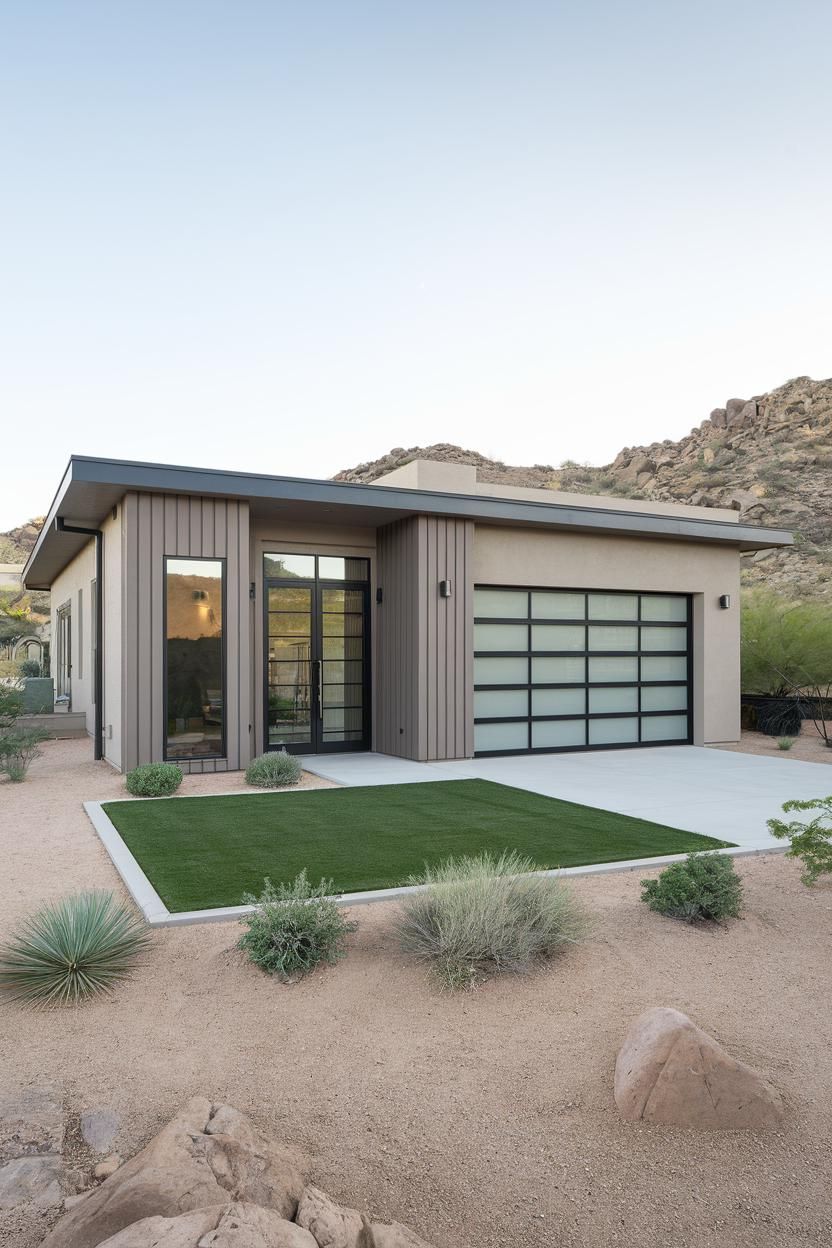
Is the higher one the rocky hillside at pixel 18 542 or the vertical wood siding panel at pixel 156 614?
the rocky hillside at pixel 18 542

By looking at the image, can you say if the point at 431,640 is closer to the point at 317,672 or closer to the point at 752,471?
the point at 317,672

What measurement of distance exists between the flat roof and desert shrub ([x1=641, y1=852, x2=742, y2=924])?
6.10m

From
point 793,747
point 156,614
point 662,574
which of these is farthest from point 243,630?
point 793,747

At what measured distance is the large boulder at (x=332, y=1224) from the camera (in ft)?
6.28

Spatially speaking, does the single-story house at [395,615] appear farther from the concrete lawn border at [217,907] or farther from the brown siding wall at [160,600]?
the concrete lawn border at [217,907]

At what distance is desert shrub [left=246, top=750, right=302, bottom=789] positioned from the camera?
8812 millimetres

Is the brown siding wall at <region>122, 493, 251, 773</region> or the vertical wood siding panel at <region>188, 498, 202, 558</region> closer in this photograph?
the brown siding wall at <region>122, 493, 251, 773</region>

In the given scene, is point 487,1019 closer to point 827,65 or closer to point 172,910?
point 172,910

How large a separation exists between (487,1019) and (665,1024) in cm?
78

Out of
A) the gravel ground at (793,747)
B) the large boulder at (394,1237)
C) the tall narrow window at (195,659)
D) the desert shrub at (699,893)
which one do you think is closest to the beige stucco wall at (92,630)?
the tall narrow window at (195,659)

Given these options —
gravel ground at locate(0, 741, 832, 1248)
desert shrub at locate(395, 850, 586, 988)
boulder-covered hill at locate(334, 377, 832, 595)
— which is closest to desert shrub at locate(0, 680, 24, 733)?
gravel ground at locate(0, 741, 832, 1248)

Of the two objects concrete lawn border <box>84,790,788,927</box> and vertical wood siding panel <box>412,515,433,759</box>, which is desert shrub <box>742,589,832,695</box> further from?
concrete lawn border <box>84,790,788,927</box>

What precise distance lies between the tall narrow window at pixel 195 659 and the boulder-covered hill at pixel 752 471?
20.0m

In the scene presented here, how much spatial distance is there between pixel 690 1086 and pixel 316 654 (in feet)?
30.0
